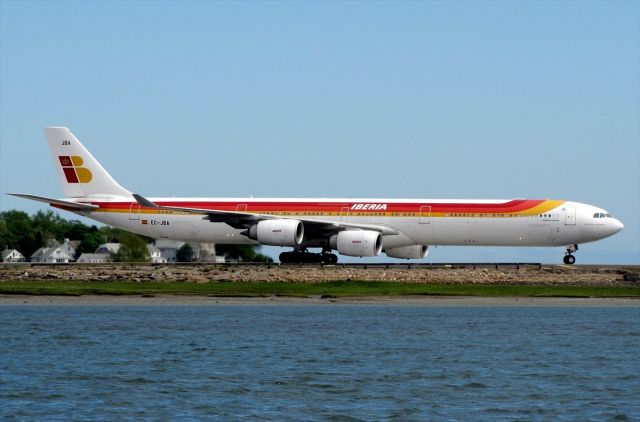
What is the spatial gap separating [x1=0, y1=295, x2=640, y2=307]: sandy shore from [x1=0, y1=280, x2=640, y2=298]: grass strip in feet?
3.82

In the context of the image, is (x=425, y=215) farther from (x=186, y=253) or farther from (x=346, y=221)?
(x=186, y=253)

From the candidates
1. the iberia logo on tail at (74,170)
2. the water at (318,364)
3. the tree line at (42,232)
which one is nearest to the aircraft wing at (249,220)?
the iberia logo on tail at (74,170)

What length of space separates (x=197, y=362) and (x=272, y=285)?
2355cm

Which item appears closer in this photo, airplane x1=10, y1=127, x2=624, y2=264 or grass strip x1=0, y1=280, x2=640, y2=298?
grass strip x1=0, y1=280, x2=640, y2=298

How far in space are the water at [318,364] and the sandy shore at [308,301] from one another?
521 mm

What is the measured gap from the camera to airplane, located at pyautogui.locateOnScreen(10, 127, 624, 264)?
198ft

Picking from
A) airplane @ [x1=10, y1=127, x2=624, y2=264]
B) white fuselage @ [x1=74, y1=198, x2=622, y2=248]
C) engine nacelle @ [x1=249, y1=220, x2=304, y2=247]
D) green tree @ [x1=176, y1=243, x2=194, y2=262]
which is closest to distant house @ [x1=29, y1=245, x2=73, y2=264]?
green tree @ [x1=176, y1=243, x2=194, y2=262]

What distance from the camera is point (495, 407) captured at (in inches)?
1045

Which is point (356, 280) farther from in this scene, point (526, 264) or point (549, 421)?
point (549, 421)

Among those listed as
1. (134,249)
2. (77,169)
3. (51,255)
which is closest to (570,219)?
(77,169)

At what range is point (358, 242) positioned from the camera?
196 feet

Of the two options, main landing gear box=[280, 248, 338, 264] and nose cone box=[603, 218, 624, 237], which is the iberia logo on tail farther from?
nose cone box=[603, 218, 624, 237]

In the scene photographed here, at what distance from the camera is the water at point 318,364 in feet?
86.6

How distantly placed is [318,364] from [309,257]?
99.8ft
